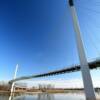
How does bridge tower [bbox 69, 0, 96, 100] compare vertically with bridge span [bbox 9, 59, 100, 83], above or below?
below

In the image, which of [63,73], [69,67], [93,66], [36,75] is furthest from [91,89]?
[36,75]

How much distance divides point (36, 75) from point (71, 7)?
22869 mm

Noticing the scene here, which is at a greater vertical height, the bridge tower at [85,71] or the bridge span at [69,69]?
the bridge span at [69,69]

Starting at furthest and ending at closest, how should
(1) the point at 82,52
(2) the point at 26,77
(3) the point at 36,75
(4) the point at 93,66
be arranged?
(2) the point at 26,77, (3) the point at 36,75, (4) the point at 93,66, (1) the point at 82,52

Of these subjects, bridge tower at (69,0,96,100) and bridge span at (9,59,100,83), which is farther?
bridge span at (9,59,100,83)

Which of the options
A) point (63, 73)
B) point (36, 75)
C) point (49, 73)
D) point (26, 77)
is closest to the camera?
point (63, 73)

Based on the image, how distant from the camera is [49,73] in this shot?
78.5 feet

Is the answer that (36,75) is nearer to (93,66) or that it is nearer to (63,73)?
(63,73)

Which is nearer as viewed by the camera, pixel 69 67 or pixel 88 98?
pixel 88 98

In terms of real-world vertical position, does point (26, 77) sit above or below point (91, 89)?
above

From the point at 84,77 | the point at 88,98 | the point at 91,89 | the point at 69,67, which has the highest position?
the point at 69,67

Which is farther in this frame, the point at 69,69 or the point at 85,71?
the point at 69,69

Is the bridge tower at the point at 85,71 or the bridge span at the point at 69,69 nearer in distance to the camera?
the bridge tower at the point at 85,71

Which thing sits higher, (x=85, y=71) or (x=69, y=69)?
(x=69, y=69)
